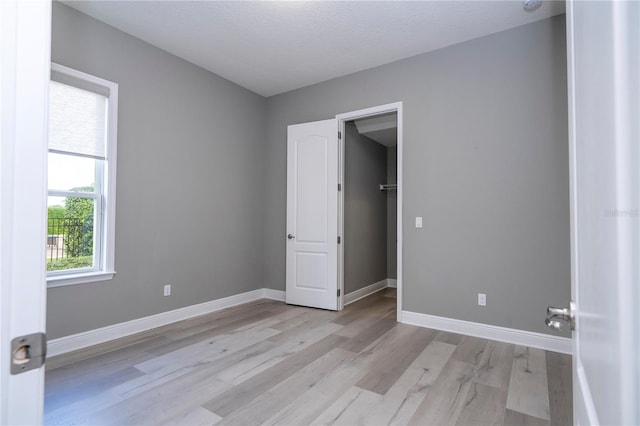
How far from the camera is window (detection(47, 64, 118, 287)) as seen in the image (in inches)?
105

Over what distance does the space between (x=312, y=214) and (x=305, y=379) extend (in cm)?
228

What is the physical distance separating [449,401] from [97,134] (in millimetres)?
3577

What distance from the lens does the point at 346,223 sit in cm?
448

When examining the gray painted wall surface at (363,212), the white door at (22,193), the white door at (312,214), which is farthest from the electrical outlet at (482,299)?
the white door at (22,193)

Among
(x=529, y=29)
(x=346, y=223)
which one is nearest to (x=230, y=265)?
(x=346, y=223)

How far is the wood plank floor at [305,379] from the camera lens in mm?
1854

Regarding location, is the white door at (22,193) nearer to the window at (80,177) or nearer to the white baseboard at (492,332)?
the window at (80,177)

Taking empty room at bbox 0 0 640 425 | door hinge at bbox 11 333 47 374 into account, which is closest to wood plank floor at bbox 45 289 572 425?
empty room at bbox 0 0 640 425

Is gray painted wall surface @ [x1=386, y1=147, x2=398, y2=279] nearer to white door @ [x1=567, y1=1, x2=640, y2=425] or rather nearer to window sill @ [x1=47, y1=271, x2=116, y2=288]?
window sill @ [x1=47, y1=271, x2=116, y2=288]

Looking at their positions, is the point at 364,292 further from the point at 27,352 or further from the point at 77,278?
the point at 27,352

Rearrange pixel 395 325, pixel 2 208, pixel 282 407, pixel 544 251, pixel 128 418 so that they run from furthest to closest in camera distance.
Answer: pixel 395 325, pixel 544 251, pixel 282 407, pixel 128 418, pixel 2 208

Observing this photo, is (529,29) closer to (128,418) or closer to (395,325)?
(395,325)

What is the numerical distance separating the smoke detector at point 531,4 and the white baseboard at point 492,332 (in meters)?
2.86

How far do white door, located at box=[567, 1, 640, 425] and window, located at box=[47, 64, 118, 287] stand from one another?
3.29m
